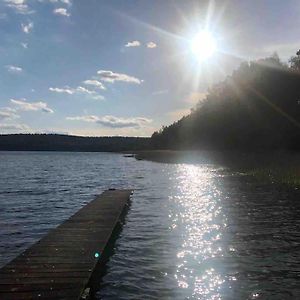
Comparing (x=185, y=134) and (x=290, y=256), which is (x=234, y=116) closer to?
(x=185, y=134)

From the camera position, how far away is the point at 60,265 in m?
11.9

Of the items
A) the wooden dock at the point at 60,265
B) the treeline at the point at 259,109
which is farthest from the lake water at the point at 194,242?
the treeline at the point at 259,109

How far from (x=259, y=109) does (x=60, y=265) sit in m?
83.9

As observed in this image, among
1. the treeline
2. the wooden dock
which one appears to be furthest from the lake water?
the treeline

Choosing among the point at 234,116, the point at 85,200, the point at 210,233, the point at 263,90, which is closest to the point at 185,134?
the point at 234,116

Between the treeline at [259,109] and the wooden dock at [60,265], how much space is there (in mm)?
67667

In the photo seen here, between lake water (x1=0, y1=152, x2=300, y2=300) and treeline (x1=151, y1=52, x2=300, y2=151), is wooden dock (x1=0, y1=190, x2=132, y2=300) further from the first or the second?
treeline (x1=151, y1=52, x2=300, y2=151)

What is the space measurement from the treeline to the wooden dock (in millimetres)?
67667

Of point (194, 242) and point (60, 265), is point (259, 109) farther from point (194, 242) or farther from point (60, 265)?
point (60, 265)

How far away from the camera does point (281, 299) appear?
10.4 m

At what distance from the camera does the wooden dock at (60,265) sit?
394 inches

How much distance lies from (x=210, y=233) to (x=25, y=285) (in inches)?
378

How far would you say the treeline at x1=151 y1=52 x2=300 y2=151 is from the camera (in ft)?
278

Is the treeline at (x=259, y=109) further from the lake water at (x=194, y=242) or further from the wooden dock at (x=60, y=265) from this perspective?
the wooden dock at (x=60, y=265)
